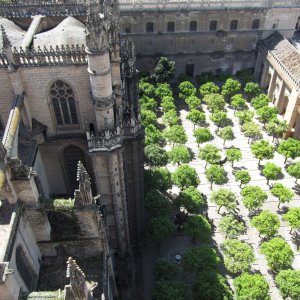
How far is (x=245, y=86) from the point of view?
6900 centimetres

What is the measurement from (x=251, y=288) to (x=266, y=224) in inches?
363

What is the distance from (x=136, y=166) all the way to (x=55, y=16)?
1593cm

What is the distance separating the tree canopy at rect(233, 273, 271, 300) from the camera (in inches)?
1253

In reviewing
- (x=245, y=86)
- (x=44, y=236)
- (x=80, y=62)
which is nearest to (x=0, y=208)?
(x=44, y=236)

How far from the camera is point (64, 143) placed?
31125 millimetres

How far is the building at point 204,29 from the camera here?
67.1m

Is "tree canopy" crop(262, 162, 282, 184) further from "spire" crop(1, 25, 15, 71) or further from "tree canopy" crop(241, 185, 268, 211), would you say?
"spire" crop(1, 25, 15, 71)

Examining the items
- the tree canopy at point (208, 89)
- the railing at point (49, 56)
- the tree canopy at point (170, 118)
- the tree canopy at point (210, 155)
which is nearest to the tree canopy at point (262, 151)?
the tree canopy at point (210, 155)

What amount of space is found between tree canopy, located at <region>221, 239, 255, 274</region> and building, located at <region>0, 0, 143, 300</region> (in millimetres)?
9852

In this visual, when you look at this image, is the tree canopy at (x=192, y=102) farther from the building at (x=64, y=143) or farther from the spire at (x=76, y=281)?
the spire at (x=76, y=281)

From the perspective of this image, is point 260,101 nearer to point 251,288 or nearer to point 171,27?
point 171,27

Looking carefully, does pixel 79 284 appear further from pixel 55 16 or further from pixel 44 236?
pixel 55 16

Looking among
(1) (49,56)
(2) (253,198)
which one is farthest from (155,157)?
(1) (49,56)

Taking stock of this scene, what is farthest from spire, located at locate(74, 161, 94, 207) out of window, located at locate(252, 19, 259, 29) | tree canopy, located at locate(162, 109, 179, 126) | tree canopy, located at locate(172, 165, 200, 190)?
window, located at locate(252, 19, 259, 29)
